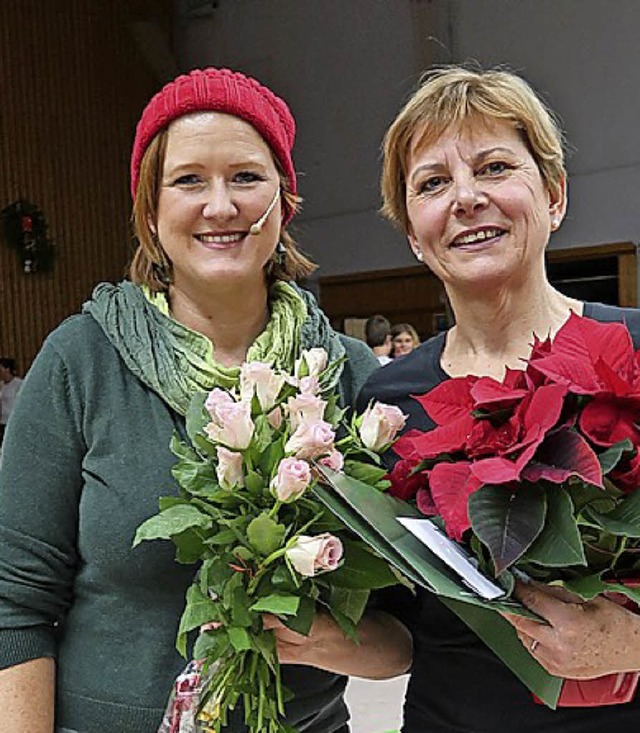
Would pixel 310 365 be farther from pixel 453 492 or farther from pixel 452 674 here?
pixel 452 674

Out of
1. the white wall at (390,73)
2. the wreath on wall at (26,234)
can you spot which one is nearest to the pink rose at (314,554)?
the white wall at (390,73)

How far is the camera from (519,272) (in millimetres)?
1455

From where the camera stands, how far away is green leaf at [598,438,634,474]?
3.15 ft

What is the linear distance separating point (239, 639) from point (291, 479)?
0.61ft

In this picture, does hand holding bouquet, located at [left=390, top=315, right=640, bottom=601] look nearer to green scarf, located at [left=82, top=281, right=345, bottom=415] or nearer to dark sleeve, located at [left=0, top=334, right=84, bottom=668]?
green scarf, located at [left=82, top=281, right=345, bottom=415]

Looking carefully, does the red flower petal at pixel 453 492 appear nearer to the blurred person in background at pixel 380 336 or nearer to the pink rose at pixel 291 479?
the pink rose at pixel 291 479

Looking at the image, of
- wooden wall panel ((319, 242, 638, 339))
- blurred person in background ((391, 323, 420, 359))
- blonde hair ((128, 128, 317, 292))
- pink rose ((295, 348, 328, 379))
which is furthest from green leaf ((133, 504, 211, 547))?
wooden wall panel ((319, 242, 638, 339))

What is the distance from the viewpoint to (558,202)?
5.02 ft

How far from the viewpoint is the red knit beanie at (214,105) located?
1.48 meters

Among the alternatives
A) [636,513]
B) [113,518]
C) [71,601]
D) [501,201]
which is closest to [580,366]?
[636,513]

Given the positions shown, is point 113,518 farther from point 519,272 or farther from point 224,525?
point 519,272

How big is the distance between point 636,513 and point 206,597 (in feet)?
1.51

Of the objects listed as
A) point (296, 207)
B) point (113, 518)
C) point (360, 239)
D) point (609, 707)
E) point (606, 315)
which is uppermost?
point (296, 207)

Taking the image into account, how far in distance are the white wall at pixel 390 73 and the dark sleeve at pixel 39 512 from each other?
7232mm
